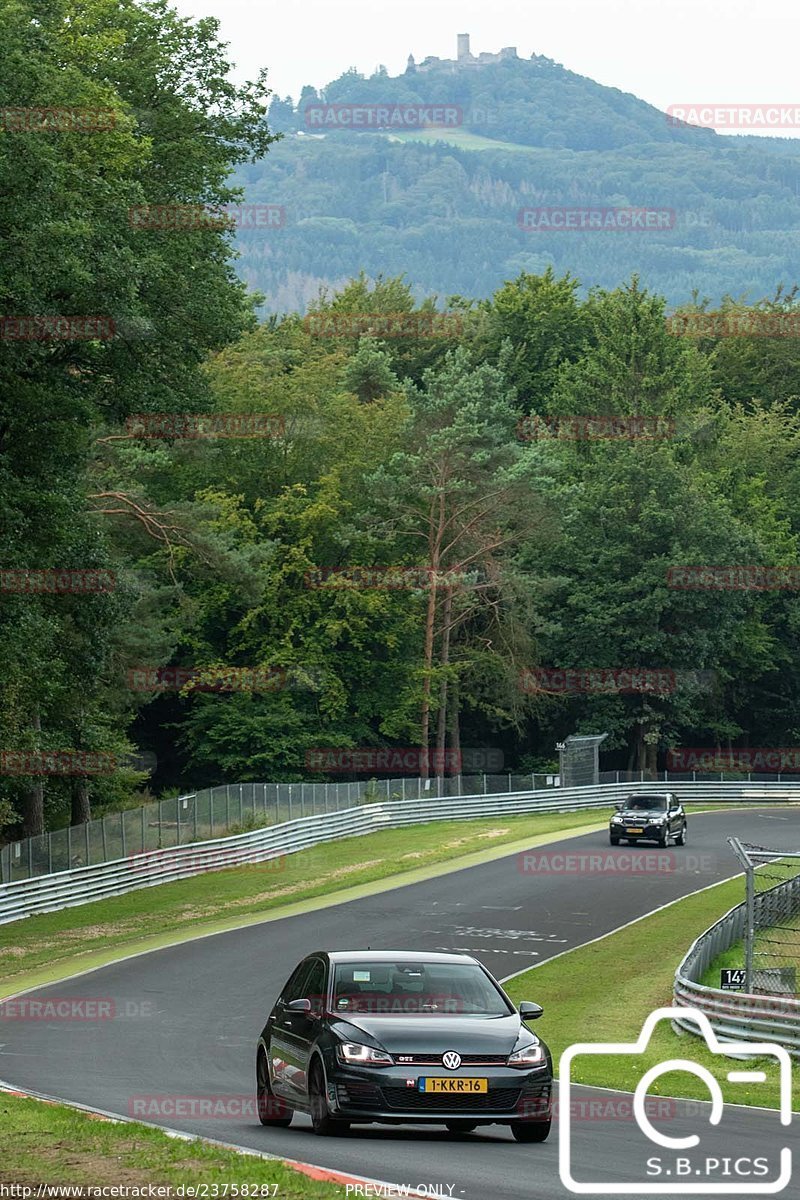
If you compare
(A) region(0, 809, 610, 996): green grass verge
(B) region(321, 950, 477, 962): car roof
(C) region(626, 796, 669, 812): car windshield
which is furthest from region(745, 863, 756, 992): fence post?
(C) region(626, 796, 669, 812): car windshield

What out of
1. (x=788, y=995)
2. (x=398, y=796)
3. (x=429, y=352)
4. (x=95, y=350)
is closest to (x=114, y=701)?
(x=398, y=796)

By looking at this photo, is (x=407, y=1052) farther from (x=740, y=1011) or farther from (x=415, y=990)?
(x=740, y=1011)

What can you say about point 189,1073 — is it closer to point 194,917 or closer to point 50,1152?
point 50,1152

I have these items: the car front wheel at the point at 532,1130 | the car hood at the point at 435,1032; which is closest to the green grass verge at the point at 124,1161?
the car hood at the point at 435,1032

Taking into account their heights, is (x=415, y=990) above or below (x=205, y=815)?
above

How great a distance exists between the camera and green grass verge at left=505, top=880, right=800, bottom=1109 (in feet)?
61.4

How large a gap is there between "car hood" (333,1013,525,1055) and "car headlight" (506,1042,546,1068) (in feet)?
0.23

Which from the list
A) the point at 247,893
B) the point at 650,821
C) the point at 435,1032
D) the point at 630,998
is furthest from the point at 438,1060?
the point at 650,821

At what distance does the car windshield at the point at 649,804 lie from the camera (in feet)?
174

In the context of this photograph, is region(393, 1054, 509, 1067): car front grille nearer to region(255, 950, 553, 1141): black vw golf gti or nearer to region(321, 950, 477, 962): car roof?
region(255, 950, 553, 1141): black vw golf gti

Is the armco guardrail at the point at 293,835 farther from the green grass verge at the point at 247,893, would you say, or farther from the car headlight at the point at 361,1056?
the car headlight at the point at 361,1056

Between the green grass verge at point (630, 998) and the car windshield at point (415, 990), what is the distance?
153 inches

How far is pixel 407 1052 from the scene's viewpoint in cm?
1276

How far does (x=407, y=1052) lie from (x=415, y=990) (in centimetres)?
123
